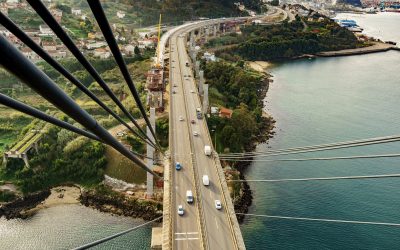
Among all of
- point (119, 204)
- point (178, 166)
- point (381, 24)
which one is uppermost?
point (381, 24)

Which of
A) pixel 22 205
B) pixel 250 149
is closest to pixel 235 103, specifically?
pixel 250 149

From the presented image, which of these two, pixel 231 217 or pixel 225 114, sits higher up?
pixel 225 114

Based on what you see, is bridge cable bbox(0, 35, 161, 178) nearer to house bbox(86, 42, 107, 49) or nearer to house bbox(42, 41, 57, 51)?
house bbox(42, 41, 57, 51)

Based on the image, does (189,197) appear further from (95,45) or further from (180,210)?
(95,45)

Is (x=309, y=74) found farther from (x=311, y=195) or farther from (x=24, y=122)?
(x=24, y=122)

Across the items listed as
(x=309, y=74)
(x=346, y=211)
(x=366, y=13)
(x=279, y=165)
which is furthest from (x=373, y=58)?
(x=366, y=13)

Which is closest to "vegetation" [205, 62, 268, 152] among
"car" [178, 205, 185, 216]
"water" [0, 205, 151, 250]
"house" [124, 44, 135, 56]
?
"water" [0, 205, 151, 250]

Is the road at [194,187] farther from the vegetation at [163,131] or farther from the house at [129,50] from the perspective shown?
the house at [129,50]
